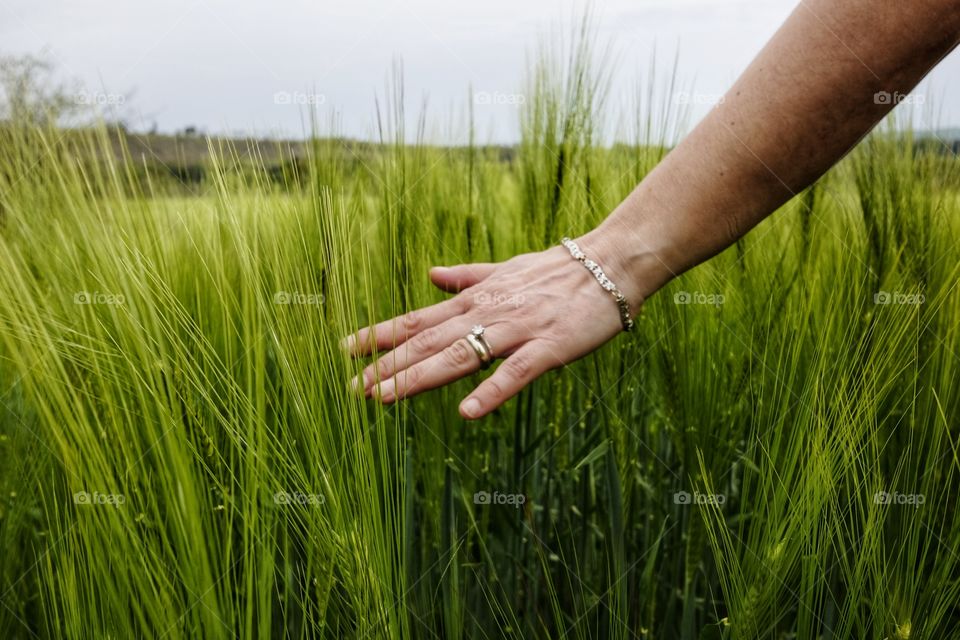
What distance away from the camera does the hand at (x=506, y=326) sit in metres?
0.86

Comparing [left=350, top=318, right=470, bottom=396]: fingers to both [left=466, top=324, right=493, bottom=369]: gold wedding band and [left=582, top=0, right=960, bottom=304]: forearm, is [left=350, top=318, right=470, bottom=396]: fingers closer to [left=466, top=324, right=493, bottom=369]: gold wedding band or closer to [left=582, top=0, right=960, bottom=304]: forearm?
[left=466, top=324, right=493, bottom=369]: gold wedding band

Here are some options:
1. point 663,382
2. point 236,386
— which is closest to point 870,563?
point 663,382

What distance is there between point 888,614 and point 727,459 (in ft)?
0.85

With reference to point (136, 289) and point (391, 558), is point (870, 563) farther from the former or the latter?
point (136, 289)

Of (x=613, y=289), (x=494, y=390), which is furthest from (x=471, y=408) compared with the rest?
(x=613, y=289)

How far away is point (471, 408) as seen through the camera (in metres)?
0.82

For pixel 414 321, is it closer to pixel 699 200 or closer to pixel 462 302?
pixel 462 302

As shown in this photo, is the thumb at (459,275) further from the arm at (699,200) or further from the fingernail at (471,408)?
the fingernail at (471,408)

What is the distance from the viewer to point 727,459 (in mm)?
914

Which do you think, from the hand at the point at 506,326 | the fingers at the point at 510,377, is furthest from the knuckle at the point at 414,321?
the fingers at the point at 510,377

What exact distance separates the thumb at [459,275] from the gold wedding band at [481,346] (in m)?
0.10

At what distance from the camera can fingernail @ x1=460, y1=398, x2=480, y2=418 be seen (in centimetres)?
81

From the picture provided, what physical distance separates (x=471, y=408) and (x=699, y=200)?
35cm

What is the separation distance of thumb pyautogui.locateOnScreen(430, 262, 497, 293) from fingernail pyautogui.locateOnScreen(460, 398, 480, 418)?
0.20m
